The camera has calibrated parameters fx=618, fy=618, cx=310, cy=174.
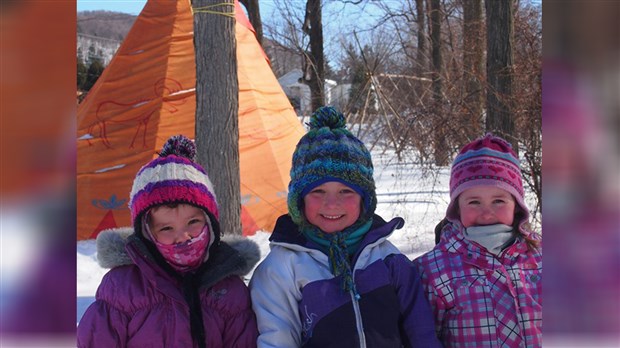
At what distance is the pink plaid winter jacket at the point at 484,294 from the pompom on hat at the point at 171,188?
2.69ft

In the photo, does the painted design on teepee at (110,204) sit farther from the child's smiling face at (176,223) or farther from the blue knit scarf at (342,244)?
the blue knit scarf at (342,244)

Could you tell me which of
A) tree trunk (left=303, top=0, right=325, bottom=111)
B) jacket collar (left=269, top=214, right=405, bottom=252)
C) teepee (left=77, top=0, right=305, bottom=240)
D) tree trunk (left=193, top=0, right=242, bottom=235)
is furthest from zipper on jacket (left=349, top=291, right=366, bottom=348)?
tree trunk (left=303, top=0, right=325, bottom=111)

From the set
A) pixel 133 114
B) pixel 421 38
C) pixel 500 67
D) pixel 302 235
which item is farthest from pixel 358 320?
pixel 421 38

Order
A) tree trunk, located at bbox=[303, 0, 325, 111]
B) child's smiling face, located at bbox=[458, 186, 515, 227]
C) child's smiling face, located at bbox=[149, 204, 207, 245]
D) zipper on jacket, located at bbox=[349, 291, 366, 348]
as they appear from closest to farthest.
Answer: zipper on jacket, located at bbox=[349, 291, 366, 348] < child's smiling face, located at bbox=[149, 204, 207, 245] < child's smiling face, located at bbox=[458, 186, 515, 227] < tree trunk, located at bbox=[303, 0, 325, 111]

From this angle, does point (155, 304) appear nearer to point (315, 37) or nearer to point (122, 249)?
point (122, 249)

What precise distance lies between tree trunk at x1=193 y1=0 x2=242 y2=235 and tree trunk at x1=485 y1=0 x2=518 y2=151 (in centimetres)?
280

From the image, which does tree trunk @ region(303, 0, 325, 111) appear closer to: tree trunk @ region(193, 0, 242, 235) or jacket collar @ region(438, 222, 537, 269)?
tree trunk @ region(193, 0, 242, 235)

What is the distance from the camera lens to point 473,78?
7.25m

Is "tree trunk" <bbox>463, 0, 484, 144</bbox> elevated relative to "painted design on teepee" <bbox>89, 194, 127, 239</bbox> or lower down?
elevated

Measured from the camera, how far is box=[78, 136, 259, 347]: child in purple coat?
6.51ft

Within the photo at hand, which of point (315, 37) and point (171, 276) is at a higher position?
point (315, 37)

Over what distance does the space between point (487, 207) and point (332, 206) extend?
55 cm

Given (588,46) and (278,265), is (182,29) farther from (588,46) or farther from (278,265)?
(588,46)

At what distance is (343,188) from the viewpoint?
7.17 feet
